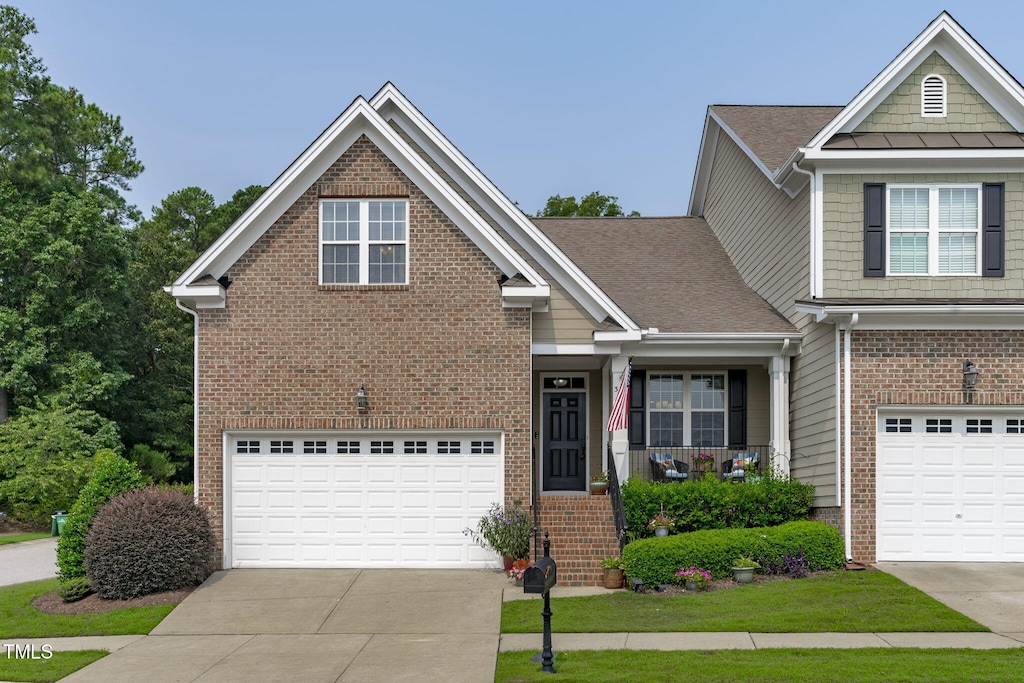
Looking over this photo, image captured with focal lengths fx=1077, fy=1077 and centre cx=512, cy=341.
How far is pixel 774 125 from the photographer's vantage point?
74.3 feet

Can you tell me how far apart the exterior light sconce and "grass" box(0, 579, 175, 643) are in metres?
4.13

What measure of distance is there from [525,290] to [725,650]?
6.95 meters

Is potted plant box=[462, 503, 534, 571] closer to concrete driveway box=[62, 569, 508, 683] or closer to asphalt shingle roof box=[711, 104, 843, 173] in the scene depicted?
concrete driveway box=[62, 569, 508, 683]

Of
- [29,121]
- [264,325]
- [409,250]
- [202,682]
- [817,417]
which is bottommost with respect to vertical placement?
[202,682]

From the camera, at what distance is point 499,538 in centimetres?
1684

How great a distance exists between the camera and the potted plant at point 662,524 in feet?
56.7

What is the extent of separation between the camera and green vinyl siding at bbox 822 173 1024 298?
17.3 m

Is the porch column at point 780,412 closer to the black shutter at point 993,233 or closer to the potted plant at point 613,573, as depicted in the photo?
the black shutter at point 993,233

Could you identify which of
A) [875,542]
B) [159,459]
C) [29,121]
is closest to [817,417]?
[875,542]

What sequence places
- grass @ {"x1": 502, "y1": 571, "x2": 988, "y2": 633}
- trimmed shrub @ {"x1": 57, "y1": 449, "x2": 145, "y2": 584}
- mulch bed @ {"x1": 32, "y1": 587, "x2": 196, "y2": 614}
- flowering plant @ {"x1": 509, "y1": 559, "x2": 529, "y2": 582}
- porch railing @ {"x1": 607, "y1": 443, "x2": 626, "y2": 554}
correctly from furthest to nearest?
porch railing @ {"x1": 607, "y1": 443, "x2": 626, "y2": 554} < flowering plant @ {"x1": 509, "y1": 559, "x2": 529, "y2": 582} < trimmed shrub @ {"x1": 57, "y1": 449, "x2": 145, "y2": 584} < mulch bed @ {"x1": 32, "y1": 587, "x2": 196, "y2": 614} < grass @ {"x1": 502, "y1": 571, "x2": 988, "y2": 633}

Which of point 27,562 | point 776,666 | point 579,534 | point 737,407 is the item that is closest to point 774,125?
point 737,407

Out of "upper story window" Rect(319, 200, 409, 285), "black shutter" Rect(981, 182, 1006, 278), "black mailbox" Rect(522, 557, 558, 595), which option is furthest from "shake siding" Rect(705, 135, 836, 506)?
"black mailbox" Rect(522, 557, 558, 595)

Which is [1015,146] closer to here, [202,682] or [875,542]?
[875,542]

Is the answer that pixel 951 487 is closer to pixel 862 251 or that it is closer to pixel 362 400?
pixel 862 251
